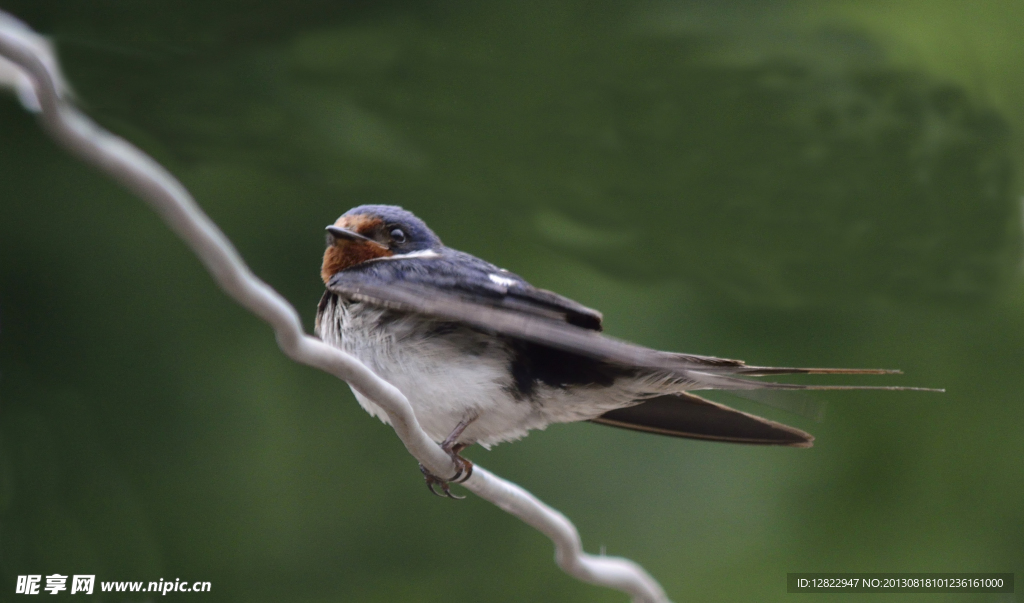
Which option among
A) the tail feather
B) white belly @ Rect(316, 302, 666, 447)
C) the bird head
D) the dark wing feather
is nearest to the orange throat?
the bird head

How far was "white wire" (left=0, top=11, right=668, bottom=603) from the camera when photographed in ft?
1.71

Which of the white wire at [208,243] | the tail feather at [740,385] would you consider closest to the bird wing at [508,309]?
the tail feather at [740,385]

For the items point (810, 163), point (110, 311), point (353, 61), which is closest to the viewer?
point (353, 61)

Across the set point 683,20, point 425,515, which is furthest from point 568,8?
point 425,515

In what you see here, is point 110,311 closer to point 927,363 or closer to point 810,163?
point 810,163

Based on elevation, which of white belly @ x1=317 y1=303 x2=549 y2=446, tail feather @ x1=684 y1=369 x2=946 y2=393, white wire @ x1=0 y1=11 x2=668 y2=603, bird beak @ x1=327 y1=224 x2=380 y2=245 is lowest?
white wire @ x1=0 y1=11 x2=668 y2=603

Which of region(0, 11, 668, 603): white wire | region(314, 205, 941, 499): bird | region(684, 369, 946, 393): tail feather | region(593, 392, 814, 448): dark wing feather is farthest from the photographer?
region(593, 392, 814, 448): dark wing feather

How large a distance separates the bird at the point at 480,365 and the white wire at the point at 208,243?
5.5 inches

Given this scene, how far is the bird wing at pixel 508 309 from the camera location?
116 centimetres

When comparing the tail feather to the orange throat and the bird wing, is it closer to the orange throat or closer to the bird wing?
the bird wing

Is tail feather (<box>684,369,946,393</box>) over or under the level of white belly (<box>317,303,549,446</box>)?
under

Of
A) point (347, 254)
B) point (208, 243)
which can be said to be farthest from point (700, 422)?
point (208, 243)

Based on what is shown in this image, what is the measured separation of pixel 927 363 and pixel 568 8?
140cm

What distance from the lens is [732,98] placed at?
2.08m
